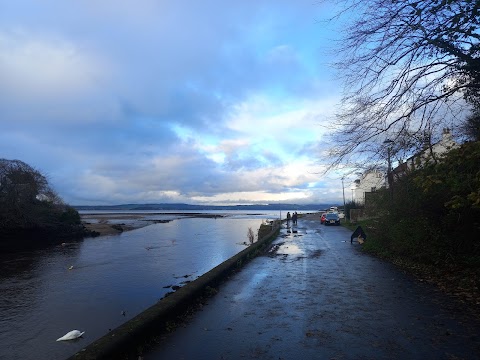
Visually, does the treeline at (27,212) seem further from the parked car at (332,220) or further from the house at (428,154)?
the house at (428,154)

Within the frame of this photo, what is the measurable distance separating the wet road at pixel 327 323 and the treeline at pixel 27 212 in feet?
117

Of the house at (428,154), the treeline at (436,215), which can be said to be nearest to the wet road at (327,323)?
the treeline at (436,215)

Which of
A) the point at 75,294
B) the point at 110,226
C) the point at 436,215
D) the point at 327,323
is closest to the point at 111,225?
the point at 110,226

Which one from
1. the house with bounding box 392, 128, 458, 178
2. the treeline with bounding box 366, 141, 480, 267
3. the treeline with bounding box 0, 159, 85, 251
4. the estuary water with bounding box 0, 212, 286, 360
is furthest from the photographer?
the treeline with bounding box 0, 159, 85, 251

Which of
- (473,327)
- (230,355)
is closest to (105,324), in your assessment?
(230,355)

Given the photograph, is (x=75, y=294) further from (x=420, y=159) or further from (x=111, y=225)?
(x=111, y=225)

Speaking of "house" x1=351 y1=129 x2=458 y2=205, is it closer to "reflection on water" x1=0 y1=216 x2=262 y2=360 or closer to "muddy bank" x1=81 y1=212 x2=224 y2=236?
"reflection on water" x1=0 y1=216 x2=262 y2=360

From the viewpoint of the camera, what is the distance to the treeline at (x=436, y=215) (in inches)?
307

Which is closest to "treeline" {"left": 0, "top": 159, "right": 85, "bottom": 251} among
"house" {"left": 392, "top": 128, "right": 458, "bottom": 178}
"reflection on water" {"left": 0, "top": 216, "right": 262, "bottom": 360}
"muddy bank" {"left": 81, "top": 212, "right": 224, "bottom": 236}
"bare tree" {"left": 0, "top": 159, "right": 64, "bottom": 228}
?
"bare tree" {"left": 0, "top": 159, "right": 64, "bottom": 228}

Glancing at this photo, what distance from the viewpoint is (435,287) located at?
364 inches

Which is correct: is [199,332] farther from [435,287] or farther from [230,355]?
[435,287]

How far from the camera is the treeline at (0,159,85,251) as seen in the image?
4025cm

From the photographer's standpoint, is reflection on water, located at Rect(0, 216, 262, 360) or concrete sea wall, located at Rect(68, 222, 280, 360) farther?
reflection on water, located at Rect(0, 216, 262, 360)

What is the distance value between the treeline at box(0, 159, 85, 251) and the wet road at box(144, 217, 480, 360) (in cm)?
3571
